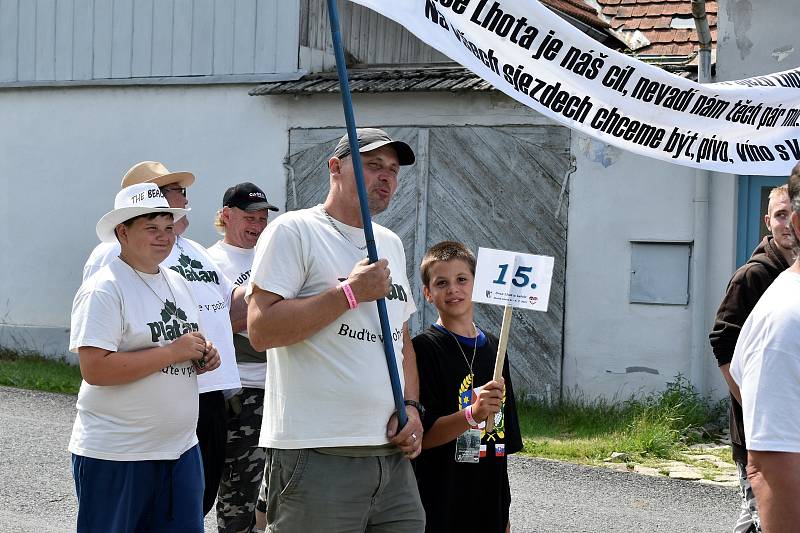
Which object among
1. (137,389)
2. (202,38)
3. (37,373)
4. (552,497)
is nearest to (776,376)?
(137,389)

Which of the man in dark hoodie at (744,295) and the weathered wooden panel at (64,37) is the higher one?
the weathered wooden panel at (64,37)

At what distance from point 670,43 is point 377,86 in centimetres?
286

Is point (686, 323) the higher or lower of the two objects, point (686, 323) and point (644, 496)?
the higher

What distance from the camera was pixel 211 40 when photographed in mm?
12930

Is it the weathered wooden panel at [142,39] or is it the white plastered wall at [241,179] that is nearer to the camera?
the white plastered wall at [241,179]

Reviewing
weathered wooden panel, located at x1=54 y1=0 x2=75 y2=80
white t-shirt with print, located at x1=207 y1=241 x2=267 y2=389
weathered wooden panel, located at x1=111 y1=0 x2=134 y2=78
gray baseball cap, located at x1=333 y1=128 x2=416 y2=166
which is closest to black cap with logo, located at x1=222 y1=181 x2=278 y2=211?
white t-shirt with print, located at x1=207 y1=241 x2=267 y2=389

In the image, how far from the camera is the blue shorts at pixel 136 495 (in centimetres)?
425

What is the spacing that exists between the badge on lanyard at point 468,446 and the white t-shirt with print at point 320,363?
1.84 ft

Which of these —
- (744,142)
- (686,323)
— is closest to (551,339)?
(686,323)

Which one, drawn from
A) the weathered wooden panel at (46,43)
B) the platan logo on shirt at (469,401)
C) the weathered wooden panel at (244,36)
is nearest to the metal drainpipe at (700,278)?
the weathered wooden panel at (244,36)

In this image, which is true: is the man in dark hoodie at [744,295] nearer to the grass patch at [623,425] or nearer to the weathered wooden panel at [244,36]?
the grass patch at [623,425]

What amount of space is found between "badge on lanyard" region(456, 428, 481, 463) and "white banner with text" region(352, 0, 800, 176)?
1378 mm

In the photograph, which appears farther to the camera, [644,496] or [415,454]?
[644,496]

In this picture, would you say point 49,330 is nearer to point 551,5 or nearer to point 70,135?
point 70,135
